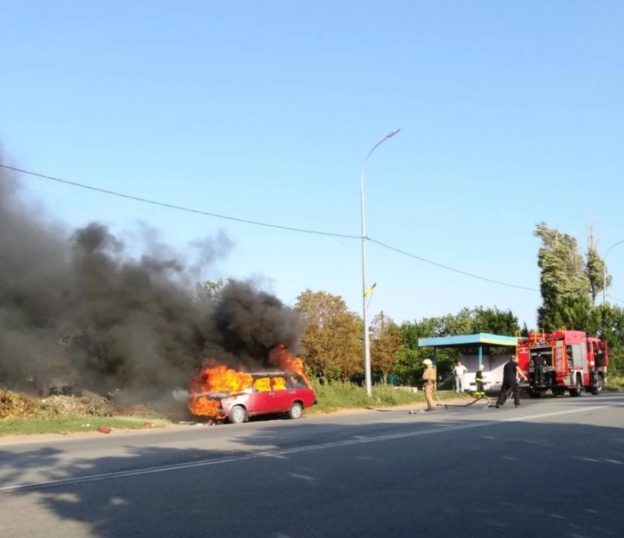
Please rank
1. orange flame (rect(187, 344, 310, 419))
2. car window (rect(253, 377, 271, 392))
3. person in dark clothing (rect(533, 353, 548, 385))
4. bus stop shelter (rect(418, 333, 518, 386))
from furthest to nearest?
bus stop shelter (rect(418, 333, 518, 386)) < person in dark clothing (rect(533, 353, 548, 385)) < car window (rect(253, 377, 271, 392)) < orange flame (rect(187, 344, 310, 419))

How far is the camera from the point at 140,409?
81.7 feet

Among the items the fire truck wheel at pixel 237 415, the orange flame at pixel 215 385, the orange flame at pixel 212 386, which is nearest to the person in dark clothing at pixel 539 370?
the orange flame at pixel 215 385

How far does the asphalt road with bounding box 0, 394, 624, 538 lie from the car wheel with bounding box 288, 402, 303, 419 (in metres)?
7.21

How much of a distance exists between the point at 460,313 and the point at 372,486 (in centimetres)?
5451

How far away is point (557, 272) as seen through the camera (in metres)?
53.4

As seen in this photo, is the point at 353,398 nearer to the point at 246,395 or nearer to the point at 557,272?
the point at 246,395

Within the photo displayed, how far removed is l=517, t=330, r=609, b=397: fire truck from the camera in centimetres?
2884

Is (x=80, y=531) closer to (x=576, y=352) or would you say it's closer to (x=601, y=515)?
(x=601, y=515)

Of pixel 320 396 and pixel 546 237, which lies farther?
pixel 546 237

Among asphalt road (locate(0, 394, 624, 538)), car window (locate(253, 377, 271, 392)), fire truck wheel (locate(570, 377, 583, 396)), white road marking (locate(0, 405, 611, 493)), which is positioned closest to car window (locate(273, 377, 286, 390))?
car window (locate(253, 377, 271, 392))

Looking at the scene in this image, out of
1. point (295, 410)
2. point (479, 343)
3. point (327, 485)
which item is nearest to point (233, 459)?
point (327, 485)

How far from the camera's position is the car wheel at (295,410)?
70.1 ft

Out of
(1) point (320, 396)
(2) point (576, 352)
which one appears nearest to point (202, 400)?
(1) point (320, 396)

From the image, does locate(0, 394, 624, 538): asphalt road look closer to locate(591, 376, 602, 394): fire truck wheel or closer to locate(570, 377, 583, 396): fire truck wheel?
locate(570, 377, 583, 396): fire truck wheel
